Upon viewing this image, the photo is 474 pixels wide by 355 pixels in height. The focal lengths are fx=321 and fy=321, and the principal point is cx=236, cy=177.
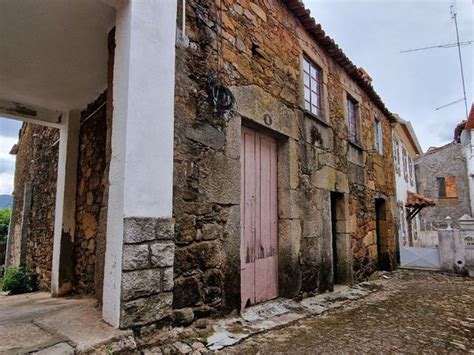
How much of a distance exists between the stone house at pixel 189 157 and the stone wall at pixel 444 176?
1554 cm

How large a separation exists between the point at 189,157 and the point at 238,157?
70 centimetres

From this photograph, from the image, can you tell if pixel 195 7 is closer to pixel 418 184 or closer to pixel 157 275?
pixel 157 275

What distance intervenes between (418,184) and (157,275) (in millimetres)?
20987

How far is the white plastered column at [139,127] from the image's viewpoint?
2.27 m

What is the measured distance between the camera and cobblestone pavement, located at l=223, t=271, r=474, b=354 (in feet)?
9.04

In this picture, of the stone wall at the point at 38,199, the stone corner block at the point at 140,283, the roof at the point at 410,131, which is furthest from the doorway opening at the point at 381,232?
the stone wall at the point at 38,199

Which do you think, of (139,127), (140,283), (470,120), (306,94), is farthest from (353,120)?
(470,120)

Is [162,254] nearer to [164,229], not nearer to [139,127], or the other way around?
[164,229]

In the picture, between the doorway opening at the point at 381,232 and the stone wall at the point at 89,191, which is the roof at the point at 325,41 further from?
the stone wall at the point at 89,191

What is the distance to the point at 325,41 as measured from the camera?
5.53 m

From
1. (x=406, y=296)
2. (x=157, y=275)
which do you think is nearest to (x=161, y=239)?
(x=157, y=275)

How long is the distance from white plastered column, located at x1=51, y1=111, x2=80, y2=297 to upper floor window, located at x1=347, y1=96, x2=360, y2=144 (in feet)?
17.0

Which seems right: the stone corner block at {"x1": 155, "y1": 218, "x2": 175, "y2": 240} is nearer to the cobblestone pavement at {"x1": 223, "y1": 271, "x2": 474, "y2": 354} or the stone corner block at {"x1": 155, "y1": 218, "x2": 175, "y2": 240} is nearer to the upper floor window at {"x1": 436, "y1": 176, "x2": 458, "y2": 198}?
the cobblestone pavement at {"x1": 223, "y1": 271, "x2": 474, "y2": 354}

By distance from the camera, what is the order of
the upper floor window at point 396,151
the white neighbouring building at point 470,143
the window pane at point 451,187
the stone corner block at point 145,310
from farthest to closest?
the window pane at point 451,187 < the white neighbouring building at point 470,143 < the upper floor window at point 396,151 < the stone corner block at point 145,310
